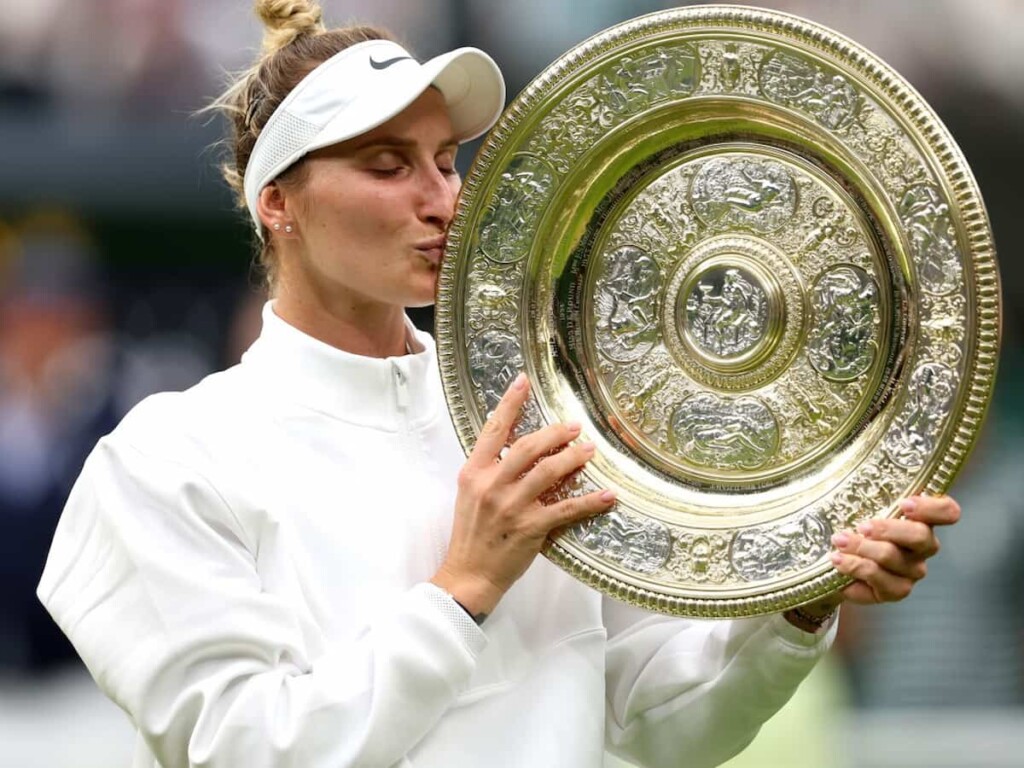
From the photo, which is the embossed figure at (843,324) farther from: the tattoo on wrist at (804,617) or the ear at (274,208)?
the ear at (274,208)

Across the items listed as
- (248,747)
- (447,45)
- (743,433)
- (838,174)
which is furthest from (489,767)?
(447,45)

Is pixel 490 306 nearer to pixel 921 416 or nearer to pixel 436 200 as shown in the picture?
pixel 436 200

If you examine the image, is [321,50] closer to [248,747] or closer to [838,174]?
[838,174]

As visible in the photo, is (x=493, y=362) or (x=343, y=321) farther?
(x=343, y=321)

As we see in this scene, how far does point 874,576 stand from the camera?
191cm

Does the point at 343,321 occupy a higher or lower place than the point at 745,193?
lower

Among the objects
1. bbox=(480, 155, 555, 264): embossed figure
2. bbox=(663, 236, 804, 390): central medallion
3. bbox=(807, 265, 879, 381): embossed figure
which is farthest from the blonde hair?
bbox=(807, 265, 879, 381): embossed figure

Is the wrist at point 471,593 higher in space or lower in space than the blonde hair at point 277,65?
lower

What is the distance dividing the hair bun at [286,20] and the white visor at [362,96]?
0.11 m

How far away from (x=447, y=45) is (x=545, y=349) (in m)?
2.80

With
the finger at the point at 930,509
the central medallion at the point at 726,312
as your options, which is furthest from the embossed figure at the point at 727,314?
the finger at the point at 930,509

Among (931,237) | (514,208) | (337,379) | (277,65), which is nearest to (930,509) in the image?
(931,237)

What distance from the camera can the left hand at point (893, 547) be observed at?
1902mm

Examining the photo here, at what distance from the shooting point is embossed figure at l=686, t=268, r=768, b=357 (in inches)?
83.4
